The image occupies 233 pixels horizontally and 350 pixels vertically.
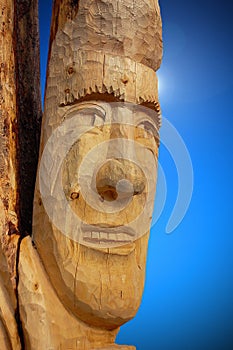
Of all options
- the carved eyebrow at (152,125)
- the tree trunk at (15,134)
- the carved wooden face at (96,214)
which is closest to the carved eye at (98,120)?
the carved wooden face at (96,214)

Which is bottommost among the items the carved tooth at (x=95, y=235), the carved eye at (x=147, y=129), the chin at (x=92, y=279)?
the chin at (x=92, y=279)

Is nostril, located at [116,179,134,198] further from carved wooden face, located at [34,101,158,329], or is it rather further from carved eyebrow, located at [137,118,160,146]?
carved eyebrow, located at [137,118,160,146]

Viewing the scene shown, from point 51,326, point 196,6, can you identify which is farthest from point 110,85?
point 196,6

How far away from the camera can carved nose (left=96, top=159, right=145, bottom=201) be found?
1.25 m

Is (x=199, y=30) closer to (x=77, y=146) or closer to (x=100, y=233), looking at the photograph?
(x=77, y=146)

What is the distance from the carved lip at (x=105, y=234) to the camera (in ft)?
4.13

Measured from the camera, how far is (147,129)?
1410 mm

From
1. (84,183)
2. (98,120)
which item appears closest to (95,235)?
(84,183)

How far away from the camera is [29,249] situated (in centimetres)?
129

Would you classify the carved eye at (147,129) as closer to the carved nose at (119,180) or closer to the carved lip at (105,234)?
the carved nose at (119,180)

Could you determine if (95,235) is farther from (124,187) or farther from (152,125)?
(152,125)

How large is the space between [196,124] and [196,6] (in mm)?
638

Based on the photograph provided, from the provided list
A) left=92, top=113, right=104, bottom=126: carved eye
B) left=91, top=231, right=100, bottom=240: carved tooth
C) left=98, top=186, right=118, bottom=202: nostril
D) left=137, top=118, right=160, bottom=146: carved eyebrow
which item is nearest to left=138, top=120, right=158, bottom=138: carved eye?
left=137, top=118, right=160, bottom=146: carved eyebrow

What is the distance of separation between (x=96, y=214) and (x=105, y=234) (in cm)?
7
